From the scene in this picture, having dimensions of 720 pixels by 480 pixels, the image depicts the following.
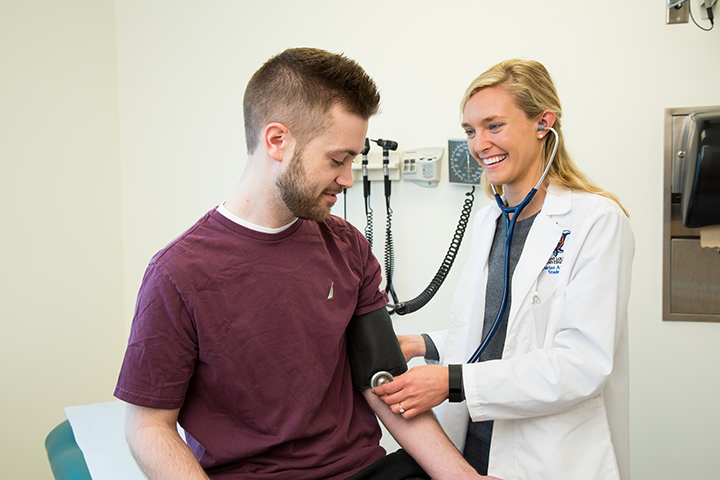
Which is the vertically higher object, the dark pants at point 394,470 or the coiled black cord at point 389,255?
the coiled black cord at point 389,255

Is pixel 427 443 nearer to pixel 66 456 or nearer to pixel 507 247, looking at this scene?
pixel 507 247

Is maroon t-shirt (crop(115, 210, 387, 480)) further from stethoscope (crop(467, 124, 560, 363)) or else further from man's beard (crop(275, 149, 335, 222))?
stethoscope (crop(467, 124, 560, 363))

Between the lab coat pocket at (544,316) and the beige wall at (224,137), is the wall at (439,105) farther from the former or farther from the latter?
the lab coat pocket at (544,316)

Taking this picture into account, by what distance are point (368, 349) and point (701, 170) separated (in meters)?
1.21

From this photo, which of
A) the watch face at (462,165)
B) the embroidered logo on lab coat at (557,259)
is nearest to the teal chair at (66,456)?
the embroidered logo on lab coat at (557,259)

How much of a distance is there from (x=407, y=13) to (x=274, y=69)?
4.16 feet

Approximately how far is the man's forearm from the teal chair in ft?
2.49

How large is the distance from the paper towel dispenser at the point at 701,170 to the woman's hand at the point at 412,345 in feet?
3.16

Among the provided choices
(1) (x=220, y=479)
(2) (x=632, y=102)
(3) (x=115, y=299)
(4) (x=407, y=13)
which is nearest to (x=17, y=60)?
(3) (x=115, y=299)

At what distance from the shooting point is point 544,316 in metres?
1.25

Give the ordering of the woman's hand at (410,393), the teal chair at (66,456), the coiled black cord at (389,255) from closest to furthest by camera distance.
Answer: the woman's hand at (410,393), the teal chair at (66,456), the coiled black cord at (389,255)

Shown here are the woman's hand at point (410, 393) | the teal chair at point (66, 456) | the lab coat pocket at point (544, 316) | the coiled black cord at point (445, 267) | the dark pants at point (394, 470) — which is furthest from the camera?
the coiled black cord at point (445, 267)

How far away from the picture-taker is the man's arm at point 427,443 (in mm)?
1078

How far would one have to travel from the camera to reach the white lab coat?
3.76 ft
